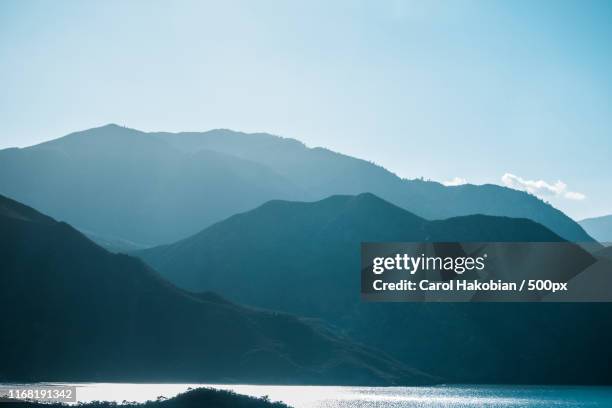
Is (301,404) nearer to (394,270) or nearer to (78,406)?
(78,406)

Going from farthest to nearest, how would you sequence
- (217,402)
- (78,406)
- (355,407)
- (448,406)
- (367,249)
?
(448,406)
(355,407)
(78,406)
(217,402)
(367,249)

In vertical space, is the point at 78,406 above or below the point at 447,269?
below

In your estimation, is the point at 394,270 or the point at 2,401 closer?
the point at 394,270

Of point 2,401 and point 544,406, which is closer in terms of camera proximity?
point 2,401

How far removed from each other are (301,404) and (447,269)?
62952 mm

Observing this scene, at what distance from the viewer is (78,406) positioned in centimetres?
11550

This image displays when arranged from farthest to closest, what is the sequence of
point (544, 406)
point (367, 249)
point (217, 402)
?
1. point (544, 406)
2. point (217, 402)
3. point (367, 249)

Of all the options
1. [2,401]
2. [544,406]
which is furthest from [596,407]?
[2,401]

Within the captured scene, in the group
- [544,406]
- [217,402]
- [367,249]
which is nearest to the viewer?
[367,249]

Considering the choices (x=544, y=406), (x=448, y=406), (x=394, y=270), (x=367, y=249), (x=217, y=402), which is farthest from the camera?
(x=544, y=406)

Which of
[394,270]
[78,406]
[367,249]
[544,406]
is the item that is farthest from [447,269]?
[544,406]

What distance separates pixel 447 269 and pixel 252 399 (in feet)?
102

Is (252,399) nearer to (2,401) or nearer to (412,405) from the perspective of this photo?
(2,401)

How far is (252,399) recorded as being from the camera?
110 meters
